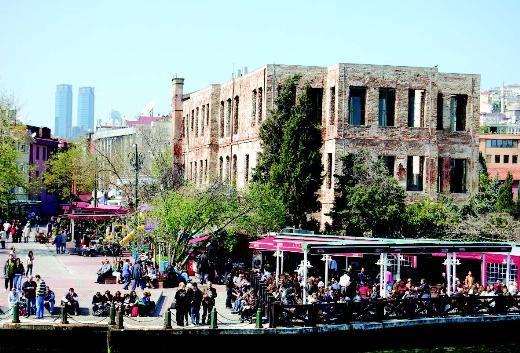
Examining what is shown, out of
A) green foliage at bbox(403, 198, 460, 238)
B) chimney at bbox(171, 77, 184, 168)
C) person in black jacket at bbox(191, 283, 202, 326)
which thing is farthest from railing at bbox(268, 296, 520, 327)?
chimney at bbox(171, 77, 184, 168)

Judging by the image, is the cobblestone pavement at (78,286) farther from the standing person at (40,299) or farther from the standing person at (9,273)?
the standing person at (9,273)

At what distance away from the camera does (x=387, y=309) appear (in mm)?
33844

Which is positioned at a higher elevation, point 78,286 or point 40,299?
point 40,299

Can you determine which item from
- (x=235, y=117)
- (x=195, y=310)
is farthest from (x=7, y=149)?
(x=195, y=310)

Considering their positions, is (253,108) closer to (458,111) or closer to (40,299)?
(458,111)

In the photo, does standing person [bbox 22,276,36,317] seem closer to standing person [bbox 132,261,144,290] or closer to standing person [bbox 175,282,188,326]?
standing person [bbox 175,282,188,326]

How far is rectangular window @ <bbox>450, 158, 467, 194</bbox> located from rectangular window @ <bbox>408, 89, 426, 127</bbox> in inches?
128

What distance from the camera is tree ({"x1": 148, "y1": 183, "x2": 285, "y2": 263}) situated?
145 feet

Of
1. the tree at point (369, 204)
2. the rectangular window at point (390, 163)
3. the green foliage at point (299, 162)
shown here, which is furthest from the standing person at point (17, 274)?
the rectangular window at point (390, 163)

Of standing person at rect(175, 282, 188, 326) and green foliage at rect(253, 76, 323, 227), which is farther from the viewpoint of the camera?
green foliage at rect(253, 76, 323, 227)

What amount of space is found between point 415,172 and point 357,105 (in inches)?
194

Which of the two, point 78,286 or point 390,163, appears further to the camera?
point 390,163

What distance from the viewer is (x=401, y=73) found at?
53000 millimetres

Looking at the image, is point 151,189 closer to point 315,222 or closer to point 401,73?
point 315,222
